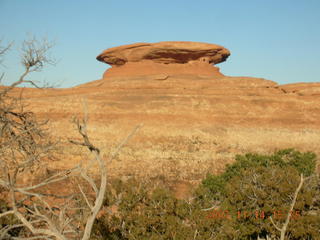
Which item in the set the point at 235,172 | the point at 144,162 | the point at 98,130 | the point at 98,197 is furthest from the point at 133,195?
the point at 98,130

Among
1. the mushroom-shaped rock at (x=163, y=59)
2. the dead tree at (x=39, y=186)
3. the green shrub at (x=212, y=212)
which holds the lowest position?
the green shrub at (x=212, y=212)

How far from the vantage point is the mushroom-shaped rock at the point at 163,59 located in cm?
3250

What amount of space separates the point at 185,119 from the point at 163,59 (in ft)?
41.6

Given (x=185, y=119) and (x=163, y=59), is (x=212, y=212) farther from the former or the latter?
(x=163, y=59)

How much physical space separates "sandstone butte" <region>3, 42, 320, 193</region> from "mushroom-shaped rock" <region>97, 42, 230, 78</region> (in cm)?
556

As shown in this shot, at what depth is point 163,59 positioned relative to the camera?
33.1m

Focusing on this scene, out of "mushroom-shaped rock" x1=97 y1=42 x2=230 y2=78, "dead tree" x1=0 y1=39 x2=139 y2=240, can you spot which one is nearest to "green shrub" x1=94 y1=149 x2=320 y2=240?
"dead tree" x1=0 y1=39 x2=139 y2=240

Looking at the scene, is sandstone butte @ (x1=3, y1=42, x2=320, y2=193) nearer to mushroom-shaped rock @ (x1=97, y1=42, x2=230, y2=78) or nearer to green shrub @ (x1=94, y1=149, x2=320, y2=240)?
mushroom-shaped rock @ (x1=97, y1=42, x2=230, y2=78)

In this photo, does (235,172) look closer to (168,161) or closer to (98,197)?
(168,161)

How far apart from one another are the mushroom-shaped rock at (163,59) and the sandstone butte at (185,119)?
5558 mm

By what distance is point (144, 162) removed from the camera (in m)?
17.4

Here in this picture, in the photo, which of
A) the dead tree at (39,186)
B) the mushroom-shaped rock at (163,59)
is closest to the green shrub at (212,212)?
the dead tree at (39,186)

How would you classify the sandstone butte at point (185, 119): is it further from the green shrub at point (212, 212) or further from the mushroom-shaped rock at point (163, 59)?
the green shrub at point (212, 212)

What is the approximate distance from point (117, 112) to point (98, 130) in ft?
7.50
